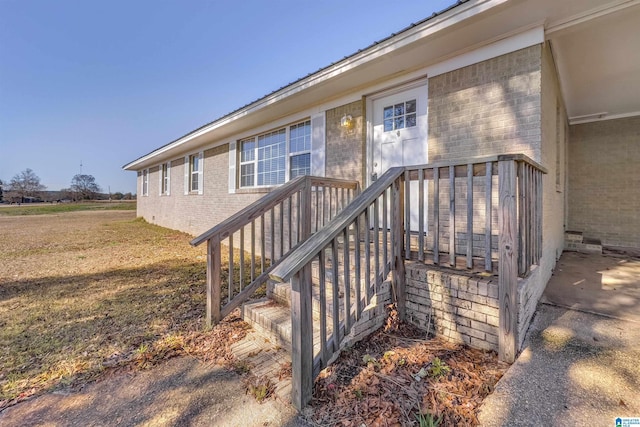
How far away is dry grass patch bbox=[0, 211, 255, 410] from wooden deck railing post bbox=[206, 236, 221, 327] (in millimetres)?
150

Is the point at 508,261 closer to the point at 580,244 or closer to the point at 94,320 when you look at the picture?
the point at 94,320

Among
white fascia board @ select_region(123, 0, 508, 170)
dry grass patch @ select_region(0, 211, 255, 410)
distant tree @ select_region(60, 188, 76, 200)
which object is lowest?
dry grass patch @ select_region(0, 211, 255, 410)

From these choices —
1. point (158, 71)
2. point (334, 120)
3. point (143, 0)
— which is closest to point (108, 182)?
point (158, 71)

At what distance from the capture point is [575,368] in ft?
6.16

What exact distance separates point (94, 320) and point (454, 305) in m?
3.69

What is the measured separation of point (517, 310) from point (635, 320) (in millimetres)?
1448

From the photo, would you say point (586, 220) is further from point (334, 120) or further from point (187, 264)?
point (187, 264)

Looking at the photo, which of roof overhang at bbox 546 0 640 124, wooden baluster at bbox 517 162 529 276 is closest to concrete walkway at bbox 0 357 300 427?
wooden baluster at bbox 517 162 529 276

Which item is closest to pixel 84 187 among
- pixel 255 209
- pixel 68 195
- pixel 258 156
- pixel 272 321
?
pixel 68 195

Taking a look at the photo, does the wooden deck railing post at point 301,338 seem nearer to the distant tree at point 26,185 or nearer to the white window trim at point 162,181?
the white window trim at point 162,181

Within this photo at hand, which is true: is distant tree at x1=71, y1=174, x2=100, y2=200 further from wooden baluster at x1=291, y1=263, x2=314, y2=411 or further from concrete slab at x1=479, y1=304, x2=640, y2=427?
concrete slab at x1=479, y1=304, x2=640, y2=427

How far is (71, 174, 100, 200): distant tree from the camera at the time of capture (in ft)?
142

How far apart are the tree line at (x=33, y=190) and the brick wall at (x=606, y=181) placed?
55906mm

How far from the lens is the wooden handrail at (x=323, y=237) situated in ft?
5.24
